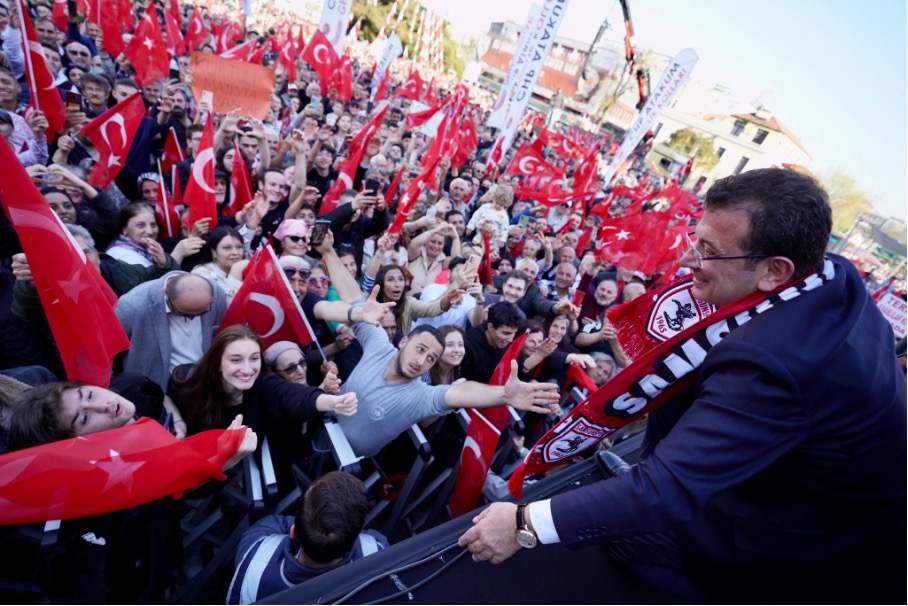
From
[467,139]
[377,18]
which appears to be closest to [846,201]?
[377,18]

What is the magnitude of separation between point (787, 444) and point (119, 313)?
3508 mm

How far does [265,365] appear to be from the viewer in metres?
3.04

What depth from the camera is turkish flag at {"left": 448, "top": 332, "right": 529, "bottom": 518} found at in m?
3.08

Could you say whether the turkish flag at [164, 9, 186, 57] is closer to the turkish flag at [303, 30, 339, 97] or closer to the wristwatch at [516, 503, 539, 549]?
the turkish flag at [303, 30, 339, 97]

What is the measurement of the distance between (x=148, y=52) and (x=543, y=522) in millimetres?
9131

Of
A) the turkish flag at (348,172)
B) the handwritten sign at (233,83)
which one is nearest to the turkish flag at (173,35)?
the handwritten sign at (233,83)

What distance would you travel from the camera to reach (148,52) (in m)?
7.31

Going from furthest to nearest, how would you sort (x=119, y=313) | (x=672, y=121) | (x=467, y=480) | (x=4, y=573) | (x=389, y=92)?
(x=672, y=121), (x=389, y=92), (x=467, y=480), (x=119, y=313), (x=4, y=573)

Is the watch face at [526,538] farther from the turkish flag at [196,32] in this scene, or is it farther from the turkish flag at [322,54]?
the turkish flag at [196,32]

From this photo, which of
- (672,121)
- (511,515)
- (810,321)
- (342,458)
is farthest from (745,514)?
(672,121)

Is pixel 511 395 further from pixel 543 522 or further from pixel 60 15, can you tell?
pixel 60 15

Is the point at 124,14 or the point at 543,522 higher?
the point at 543,522

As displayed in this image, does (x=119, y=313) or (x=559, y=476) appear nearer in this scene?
(x=559, y=476)

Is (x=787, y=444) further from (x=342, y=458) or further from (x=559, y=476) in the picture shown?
(x=342, y=458)
